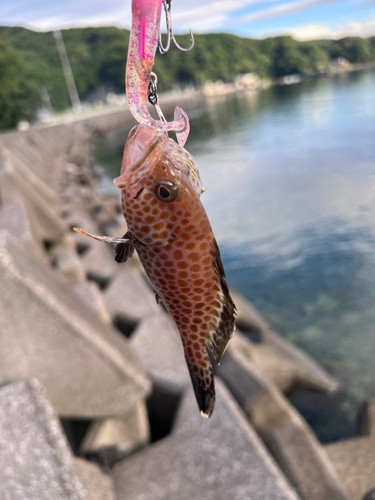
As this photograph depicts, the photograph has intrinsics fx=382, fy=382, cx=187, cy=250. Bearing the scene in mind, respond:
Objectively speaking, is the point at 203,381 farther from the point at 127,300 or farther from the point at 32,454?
the point at 127,300

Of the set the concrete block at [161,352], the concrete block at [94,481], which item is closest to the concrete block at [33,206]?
the concrete block at [161,352]

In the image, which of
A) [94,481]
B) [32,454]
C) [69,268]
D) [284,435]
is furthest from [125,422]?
[69,268]

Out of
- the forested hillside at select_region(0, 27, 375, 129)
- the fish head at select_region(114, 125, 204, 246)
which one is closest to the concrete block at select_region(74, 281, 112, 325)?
the fish head at select_region(114, 125, 204, 246)

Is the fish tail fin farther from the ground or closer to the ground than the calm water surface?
farther from the ground

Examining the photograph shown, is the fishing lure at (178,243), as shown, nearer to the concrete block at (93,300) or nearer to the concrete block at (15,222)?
the concrete block at (93,300)

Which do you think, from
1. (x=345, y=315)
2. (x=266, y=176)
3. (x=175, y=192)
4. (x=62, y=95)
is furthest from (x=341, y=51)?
(x=175, y=192)

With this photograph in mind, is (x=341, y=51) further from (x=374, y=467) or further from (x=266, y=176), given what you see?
(x=374, y=467)

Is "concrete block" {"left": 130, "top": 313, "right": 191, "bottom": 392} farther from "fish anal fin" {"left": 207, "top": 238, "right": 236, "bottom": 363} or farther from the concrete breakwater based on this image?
"fish anal fin" {"left": 207, "top": 238, "right": 236, "bottom": 363}
